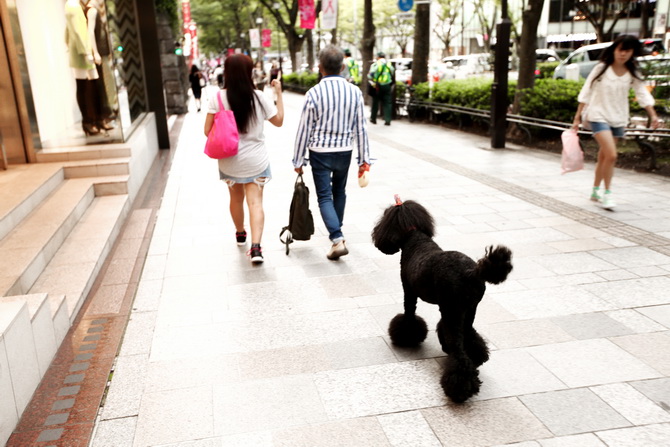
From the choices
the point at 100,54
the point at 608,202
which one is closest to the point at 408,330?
the point at 608,202

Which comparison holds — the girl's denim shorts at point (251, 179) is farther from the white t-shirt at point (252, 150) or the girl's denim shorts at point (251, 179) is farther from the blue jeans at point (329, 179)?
the blue jeans at point (329, 179)

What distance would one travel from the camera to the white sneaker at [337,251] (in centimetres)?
542

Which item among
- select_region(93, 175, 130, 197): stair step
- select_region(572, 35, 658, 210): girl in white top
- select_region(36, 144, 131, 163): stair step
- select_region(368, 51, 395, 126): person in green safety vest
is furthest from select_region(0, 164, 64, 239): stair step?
select_region(368, 51, 395, 126): person in green safety vest

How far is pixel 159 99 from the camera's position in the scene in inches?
497

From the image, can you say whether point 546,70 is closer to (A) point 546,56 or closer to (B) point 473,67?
(A) point 546,56

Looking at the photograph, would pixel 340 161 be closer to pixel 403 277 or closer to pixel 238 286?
pixel 238 286

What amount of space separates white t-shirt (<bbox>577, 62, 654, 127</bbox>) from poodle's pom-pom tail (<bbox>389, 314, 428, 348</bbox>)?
4060mm

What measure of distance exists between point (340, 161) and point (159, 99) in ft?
27.6

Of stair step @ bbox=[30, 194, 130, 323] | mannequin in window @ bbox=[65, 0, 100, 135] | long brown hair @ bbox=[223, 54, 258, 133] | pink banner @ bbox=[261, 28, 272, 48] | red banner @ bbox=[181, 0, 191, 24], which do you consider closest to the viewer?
stair step @ bbox=[30, 194, 130, 323]

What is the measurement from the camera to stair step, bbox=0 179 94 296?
169 inches

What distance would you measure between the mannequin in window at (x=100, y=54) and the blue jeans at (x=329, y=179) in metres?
4.76

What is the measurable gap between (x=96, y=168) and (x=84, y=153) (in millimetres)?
498

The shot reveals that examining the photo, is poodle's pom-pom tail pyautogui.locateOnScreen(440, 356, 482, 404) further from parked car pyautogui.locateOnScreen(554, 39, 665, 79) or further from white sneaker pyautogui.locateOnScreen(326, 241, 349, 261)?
parked car pyautogui.locateOnScreen(554, 39, 665, 79)

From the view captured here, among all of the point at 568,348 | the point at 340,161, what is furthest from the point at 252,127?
the point at 568,348
